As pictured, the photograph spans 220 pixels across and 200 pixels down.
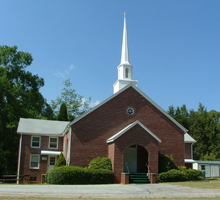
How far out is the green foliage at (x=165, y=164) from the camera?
25.6 meters

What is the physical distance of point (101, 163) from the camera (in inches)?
968

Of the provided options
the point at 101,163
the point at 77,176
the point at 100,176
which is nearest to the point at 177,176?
the point at 101,163

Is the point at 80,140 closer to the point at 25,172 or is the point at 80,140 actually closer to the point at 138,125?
the point at 138,125

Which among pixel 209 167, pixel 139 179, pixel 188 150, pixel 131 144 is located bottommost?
pixel 139 179

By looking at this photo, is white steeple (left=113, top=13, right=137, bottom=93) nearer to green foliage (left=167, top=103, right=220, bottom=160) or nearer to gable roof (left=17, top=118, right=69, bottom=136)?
gable roof (left=17, top=118, right=69, bottom=136)

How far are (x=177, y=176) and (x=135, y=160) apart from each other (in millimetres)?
4844

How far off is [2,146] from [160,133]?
24.5 meters

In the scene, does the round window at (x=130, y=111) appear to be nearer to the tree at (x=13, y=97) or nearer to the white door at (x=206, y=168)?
the white door at (x=206, y=168)

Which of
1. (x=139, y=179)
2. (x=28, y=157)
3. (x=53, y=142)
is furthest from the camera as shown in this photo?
(x=53, y=142)

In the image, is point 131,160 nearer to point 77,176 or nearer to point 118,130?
point 118,130

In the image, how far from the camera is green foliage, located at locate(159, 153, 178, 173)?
25.6 metres

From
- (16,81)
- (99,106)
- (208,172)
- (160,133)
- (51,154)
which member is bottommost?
(208,172)

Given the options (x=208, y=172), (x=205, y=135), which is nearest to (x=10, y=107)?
(x=208, y=172)

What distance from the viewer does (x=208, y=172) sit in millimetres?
38281
